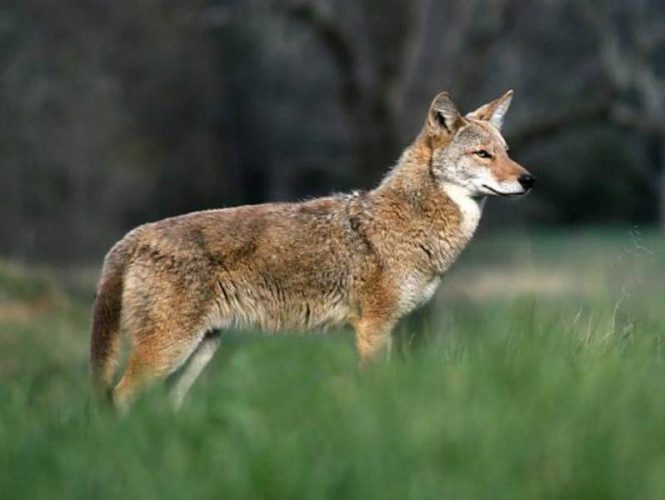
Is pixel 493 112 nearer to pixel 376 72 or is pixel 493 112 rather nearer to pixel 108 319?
pixel 108 319

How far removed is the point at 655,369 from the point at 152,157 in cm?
3911

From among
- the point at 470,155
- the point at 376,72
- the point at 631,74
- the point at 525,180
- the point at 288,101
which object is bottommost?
the point at 288,101

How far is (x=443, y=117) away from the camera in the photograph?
33.9 feet

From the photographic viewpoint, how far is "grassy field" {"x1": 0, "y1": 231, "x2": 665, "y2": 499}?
5793 mm

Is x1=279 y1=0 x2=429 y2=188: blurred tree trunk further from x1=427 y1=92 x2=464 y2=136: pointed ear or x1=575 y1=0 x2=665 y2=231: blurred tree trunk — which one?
x1=427 y1=92 x2=464 y2=136: pointed ear

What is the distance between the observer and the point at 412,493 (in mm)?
5527

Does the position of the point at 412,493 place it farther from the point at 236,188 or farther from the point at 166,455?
the point at 236,188

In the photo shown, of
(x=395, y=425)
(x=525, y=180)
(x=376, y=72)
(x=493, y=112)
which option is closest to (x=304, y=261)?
(x=525, y=180)

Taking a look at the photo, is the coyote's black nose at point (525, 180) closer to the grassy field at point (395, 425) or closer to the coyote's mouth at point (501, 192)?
the coyote's mouth at point (501, 192)

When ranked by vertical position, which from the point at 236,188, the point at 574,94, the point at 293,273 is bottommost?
the point at 236,188

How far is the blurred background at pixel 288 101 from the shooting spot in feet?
78.3

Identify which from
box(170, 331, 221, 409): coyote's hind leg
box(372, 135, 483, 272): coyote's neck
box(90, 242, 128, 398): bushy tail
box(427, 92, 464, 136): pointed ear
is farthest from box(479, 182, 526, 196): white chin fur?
box(90, 242, 128, 398): bushy tail

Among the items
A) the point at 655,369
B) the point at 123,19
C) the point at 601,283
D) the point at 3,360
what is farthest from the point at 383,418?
the point at 123,19

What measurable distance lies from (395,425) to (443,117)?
4494 millimetres
